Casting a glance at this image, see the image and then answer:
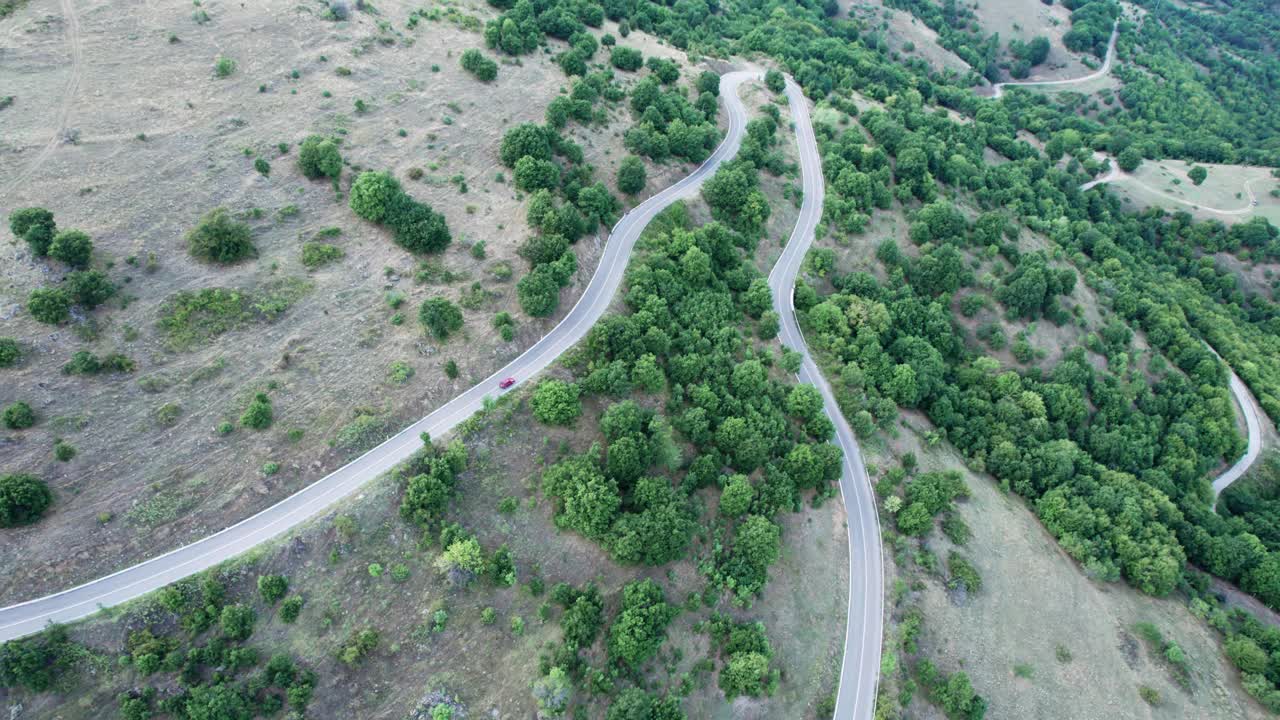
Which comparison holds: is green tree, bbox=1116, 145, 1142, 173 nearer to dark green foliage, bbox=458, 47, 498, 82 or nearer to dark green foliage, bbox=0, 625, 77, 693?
dark green foliage, bbox=458, 47, 498, 82

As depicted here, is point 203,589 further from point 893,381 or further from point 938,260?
point 938,260

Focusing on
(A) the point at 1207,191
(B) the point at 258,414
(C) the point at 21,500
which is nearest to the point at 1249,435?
(A) the point at 1207,191

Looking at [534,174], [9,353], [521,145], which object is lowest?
[9,353]

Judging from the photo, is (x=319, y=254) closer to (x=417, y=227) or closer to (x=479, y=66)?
(x=417, y=227)

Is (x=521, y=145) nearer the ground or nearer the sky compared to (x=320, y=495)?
nearer the sky

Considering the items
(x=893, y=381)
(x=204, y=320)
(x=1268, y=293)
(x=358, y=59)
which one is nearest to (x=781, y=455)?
(x=893, y=381)

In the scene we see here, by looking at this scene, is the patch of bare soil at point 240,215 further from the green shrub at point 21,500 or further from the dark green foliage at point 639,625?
the dark green foliage at point 639,625

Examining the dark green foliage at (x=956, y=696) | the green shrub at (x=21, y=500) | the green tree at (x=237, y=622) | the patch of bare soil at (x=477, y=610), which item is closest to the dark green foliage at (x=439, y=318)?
the patch of bare soil at (x=477, y=610)
